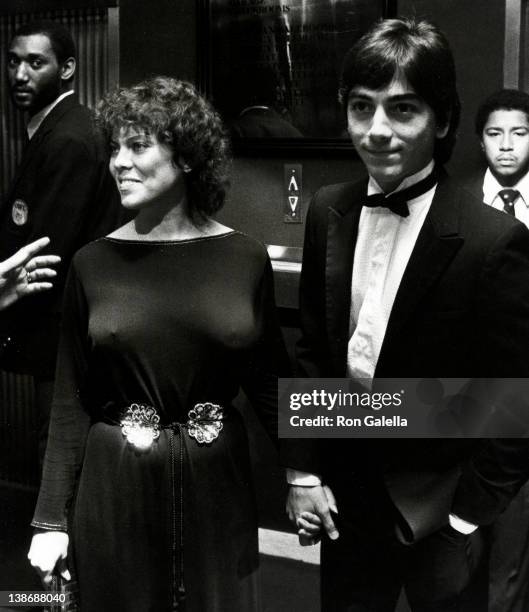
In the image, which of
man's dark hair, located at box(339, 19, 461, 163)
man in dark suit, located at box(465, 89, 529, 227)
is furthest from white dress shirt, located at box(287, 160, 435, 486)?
man in dark suit, located at box(465, 89, 529, 227)

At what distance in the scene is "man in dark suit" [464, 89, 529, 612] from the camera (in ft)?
7.66

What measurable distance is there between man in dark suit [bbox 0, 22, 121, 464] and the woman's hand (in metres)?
0.96

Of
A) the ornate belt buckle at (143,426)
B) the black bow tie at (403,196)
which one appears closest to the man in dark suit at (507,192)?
the black bow tie at (403,196)

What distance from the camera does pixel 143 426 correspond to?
193 cm

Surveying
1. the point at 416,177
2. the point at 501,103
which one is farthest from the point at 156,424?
the point at 501,103

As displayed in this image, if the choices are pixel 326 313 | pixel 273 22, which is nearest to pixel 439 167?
pixel 326 313

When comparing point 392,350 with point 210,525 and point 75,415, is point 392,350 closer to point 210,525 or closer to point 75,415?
point 210,525

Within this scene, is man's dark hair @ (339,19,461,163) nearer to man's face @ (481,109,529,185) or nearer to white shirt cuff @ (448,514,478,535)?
man's face @ (481,109,529,185)

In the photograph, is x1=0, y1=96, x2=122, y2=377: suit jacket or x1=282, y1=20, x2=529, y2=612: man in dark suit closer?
x1=282, y1=20, x2=529, y2=612: man in dark suit

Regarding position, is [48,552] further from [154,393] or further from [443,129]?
[443,129]

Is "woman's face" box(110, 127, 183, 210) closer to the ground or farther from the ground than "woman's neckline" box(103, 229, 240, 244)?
farther from the ground

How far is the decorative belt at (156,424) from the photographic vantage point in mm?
1933

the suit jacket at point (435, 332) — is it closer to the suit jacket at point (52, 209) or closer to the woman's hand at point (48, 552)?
the woman's hand at point (48, 552)

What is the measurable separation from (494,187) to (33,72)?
5.13ft
